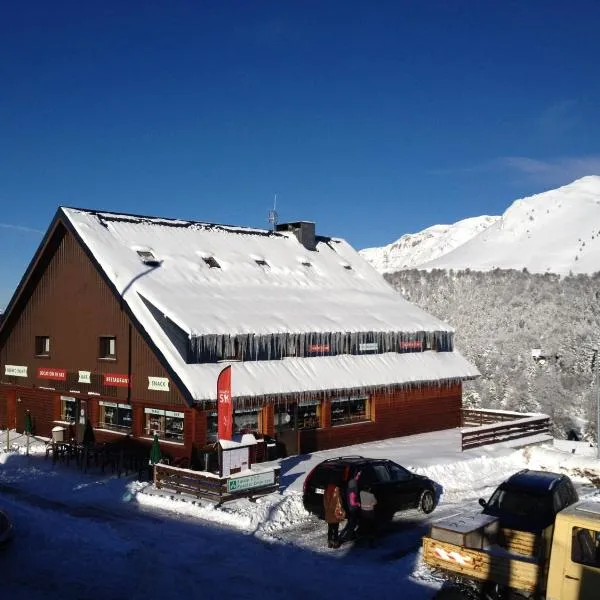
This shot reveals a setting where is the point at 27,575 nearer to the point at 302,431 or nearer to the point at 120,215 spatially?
the point at 302,431

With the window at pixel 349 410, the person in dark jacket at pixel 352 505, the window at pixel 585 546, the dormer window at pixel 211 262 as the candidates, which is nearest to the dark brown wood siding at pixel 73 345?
the dormer window at pixel 211 262

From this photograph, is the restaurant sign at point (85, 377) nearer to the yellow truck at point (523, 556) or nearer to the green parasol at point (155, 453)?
the green parasol at point (155, 453)

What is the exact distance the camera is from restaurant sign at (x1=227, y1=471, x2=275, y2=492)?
61.8ft

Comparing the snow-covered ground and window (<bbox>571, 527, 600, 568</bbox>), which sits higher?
window (<bbox>571, 527, 600, 568</bbox>)

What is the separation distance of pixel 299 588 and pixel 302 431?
14028mm

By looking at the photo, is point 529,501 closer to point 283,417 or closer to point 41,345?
point 283,417

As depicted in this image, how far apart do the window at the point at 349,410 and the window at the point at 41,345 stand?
12.7m

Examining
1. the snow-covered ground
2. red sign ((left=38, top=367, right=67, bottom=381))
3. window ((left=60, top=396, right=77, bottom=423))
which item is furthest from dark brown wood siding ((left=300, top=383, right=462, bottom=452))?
red sign ((left=38, top=367, right=67, bottom=381))

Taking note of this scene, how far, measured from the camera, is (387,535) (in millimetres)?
16891

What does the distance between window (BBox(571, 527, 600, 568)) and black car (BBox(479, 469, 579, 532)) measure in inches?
140

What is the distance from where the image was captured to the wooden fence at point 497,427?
27641mm

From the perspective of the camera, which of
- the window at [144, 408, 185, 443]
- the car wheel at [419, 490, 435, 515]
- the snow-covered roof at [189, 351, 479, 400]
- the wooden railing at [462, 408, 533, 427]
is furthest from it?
the wooden railing at [462, 408, 533, 427]

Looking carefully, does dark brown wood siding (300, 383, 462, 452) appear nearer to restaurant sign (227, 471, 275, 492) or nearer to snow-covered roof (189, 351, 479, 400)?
snow-covered roof (189, 351, 479, 400)

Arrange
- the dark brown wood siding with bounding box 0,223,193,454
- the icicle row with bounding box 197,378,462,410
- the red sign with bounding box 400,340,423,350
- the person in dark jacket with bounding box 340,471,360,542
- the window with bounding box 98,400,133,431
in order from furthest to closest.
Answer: the red sign with bounding box 400,340,423,350 < the window with bounding box 98,400,133,431 < the dark brown wood siding with bounding box 0,223,193,454 < the icicle row with bounding box 197,378,462,410 < the person in dark jacket with bounding box 340,471,360,542
